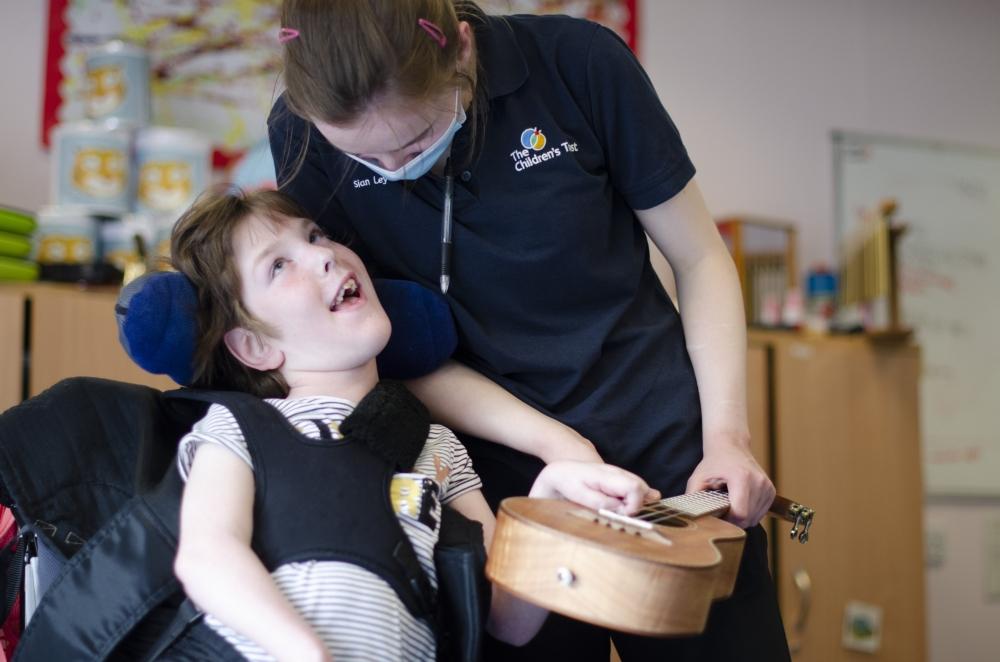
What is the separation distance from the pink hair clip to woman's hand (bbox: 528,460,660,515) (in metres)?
0.54

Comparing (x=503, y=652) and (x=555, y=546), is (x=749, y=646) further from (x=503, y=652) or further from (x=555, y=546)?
(x=555, y=546)

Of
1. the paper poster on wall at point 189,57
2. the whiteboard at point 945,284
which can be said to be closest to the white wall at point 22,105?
the paper poster on wall at point 189,57

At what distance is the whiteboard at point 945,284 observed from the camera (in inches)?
157

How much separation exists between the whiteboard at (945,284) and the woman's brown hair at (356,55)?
327 centimetres

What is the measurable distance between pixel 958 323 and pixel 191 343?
3.73m

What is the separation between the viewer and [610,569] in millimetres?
806

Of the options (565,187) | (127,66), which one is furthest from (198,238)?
(127,66)

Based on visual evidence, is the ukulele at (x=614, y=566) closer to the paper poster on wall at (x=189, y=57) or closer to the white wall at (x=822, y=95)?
the paper poster on wall at (x=189, y=57)

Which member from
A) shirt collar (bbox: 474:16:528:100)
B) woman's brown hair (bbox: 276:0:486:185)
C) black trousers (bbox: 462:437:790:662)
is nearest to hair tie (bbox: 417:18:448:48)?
woman's brown hair (bbox: 276:0:486:185)

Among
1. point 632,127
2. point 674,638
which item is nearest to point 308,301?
point 632,127

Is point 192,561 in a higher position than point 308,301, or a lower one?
lower

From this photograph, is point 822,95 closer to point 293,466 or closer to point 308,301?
point 308,301

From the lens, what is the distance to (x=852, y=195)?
4004 millimetres

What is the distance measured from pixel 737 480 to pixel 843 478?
2282 millimetres
